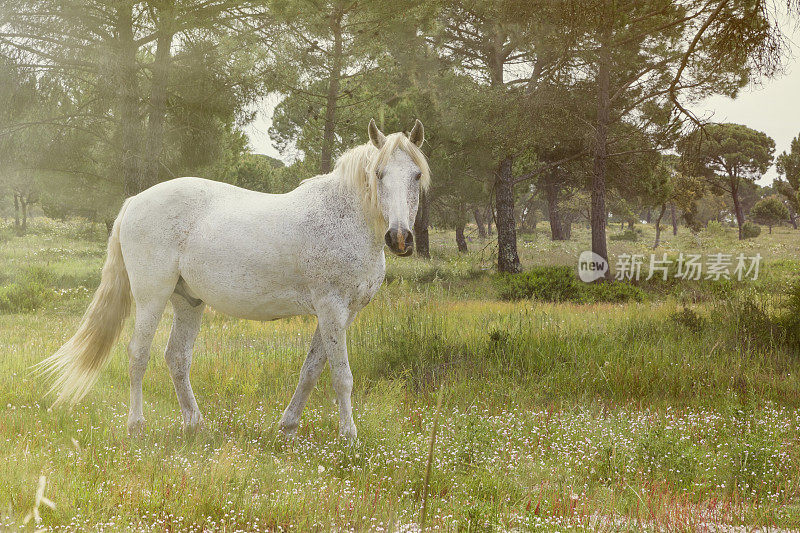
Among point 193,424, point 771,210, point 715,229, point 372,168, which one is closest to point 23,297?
point 193,424

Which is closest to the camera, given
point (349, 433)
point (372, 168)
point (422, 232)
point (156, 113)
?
point (372, 168)

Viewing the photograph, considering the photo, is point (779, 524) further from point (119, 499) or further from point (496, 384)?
point (119, 499)

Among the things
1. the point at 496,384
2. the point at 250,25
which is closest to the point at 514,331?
the point at 496,384

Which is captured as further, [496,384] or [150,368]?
[150,368]

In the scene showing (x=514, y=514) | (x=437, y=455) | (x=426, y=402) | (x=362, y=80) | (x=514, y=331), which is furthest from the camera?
(x=362, y=80)

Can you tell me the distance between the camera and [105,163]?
15.9 meters

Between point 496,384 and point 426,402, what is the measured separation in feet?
2.64

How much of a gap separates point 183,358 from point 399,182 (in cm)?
247

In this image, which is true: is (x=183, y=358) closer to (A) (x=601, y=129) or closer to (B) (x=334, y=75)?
(B) (x=334, y=75)

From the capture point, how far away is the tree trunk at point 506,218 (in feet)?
48.2

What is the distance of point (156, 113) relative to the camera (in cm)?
1169

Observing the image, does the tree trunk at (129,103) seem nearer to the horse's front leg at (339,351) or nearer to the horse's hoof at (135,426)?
the horse's hoof at (135,426)

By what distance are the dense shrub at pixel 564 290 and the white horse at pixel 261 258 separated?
329 inches

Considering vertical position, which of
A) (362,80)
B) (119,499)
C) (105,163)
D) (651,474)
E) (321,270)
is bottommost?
(651,474)
